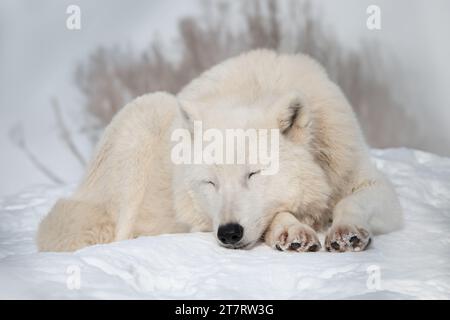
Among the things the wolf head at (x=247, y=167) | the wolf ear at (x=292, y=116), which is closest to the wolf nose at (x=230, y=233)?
the wolf head at (x=247, y=167)

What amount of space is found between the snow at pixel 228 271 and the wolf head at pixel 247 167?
9.4 inches

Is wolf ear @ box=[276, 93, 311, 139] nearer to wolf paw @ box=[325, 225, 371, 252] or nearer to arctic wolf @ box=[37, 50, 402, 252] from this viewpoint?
arctic wolf @ box=[37, 50, 402, 252]

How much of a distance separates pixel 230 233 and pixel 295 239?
1.30ft

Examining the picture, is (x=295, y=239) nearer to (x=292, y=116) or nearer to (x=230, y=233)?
(x=230, y=233)

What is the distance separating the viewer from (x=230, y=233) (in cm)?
425

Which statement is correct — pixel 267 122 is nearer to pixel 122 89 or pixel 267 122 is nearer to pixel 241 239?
pixel 241 239

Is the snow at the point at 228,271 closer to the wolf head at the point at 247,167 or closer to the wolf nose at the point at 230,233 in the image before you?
the wolf nose at the point at 230,233

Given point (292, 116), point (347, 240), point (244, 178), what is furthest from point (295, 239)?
point (292, 116)

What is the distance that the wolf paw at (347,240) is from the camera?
165 inches

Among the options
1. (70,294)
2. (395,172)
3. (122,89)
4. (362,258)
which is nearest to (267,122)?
(362,258)

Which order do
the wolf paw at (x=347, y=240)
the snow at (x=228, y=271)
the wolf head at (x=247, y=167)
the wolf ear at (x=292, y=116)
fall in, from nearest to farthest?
the snow at (x=228, y=271), the wolf paw at (x=347, y=240), the wolf head at (x=247, y=167), the wolf ear at (x=292, y=116)

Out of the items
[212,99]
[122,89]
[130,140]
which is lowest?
[122,89]

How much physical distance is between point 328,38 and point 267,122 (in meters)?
11.8

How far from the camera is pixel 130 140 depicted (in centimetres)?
588
